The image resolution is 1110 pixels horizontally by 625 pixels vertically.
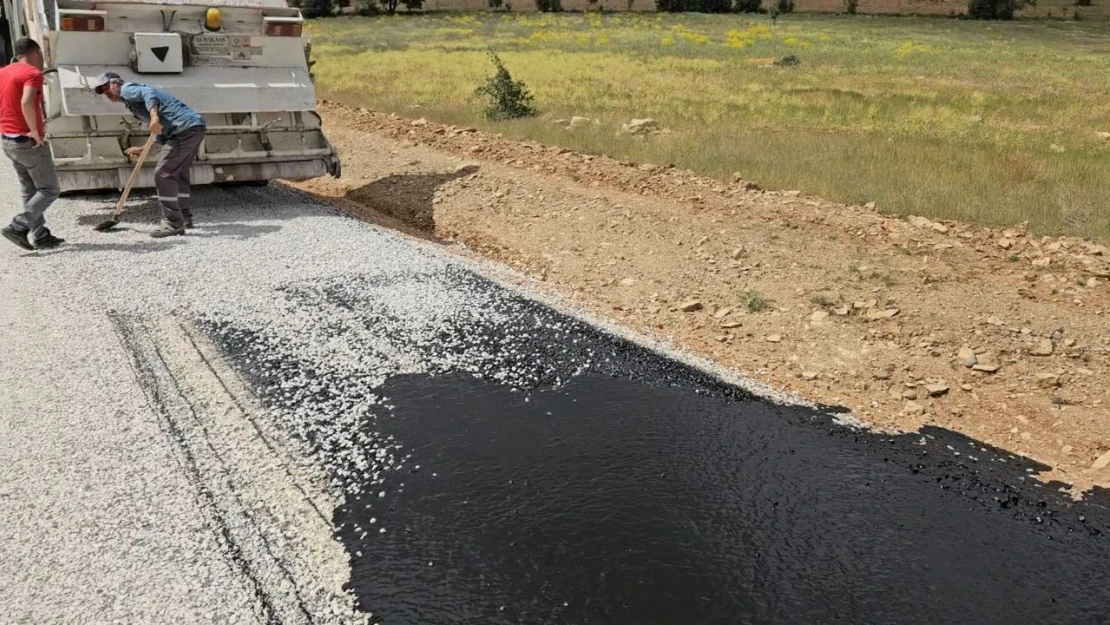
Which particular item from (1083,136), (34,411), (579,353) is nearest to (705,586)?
Answer: (579,353)

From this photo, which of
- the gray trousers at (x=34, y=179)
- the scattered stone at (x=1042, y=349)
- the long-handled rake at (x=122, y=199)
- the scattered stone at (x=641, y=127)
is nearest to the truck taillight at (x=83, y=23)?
the long-handled rake at (x=122, y=199)

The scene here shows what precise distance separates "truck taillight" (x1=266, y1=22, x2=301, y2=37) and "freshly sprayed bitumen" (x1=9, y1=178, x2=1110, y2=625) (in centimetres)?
355

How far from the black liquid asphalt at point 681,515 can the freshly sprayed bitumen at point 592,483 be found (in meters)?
0.01

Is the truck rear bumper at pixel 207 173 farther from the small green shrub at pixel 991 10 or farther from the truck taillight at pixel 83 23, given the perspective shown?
the small green shrub at pixel 991 10

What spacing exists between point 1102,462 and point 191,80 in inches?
340

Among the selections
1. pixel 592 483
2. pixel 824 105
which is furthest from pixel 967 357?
pixel 824 105

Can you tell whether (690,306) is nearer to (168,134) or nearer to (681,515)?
(681,515)

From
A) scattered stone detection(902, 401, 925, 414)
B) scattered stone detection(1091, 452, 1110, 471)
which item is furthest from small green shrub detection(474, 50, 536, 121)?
scattered stone detection(1091, 452, 1110, 471)

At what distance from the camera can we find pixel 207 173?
8.73m

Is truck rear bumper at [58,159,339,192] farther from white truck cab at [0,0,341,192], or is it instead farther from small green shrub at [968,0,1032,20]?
small green shrub at [968,0,1032,20]

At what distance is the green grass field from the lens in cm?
1059

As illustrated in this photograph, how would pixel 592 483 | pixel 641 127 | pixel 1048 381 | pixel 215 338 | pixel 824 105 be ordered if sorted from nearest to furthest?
pixel 592 483 < pixel 1048 381 < pixel 215 338 < pixel 641 127 < pixel 824 105

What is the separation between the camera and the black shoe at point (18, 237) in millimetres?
7590

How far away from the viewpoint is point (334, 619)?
3248 millimetres
